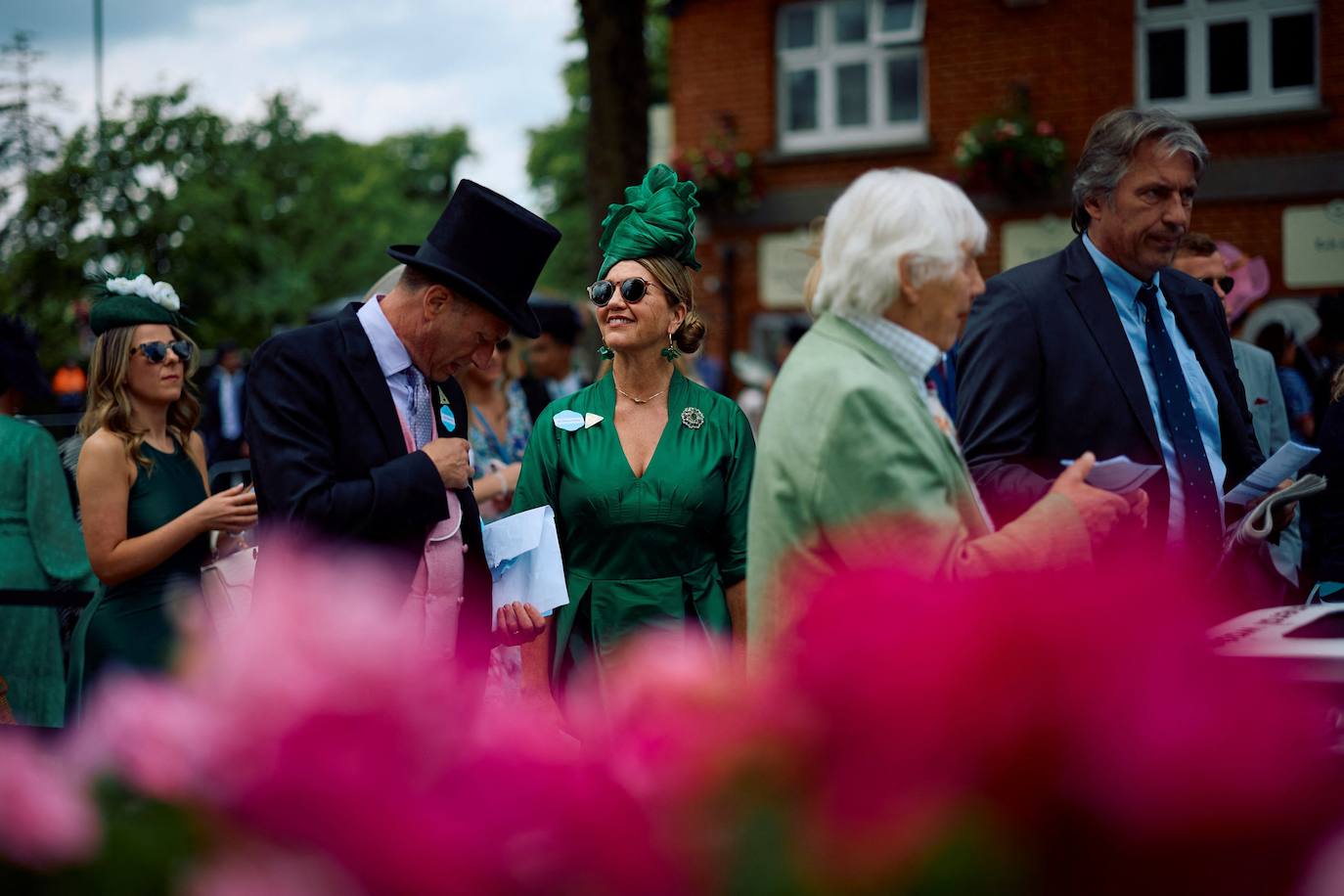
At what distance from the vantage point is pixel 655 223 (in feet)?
13.6

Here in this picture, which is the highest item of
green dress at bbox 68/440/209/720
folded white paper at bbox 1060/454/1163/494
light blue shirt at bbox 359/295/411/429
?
light blue shirt at bbox 359/295/411/429

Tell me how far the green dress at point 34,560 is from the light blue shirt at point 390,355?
231 cm

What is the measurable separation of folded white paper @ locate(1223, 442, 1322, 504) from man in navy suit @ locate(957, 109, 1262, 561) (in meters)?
0.07

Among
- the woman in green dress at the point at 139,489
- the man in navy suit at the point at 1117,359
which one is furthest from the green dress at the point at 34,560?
the man in navy suit at the point at 1117,359

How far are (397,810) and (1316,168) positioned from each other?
1472 centimetres

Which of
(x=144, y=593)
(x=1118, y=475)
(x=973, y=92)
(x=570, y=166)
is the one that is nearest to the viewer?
(x=1118, y=475)

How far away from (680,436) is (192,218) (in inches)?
852

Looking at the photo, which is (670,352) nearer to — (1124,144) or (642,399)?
(642,399)

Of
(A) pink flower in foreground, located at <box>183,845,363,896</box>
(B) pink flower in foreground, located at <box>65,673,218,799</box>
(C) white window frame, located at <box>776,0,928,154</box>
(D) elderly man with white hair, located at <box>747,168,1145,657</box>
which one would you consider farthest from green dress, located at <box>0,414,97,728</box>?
(C) white window frame, located at <box>776,0,928,154</box>

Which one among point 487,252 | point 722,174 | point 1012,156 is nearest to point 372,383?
point 487,252

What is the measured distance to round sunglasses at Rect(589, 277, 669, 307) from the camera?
4.07m

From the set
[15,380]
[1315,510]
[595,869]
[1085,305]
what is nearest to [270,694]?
[595,869]

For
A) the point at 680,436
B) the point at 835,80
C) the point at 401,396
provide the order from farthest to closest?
1. the point at 835,80
2. the point at 680,436
3. the point at 401,396

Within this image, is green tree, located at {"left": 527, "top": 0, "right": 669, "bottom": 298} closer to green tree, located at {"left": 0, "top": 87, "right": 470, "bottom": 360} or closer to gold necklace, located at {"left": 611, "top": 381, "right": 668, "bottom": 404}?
green tree, located at {"left": 0, "top": 87, "right": 470, "bottom": 360}
